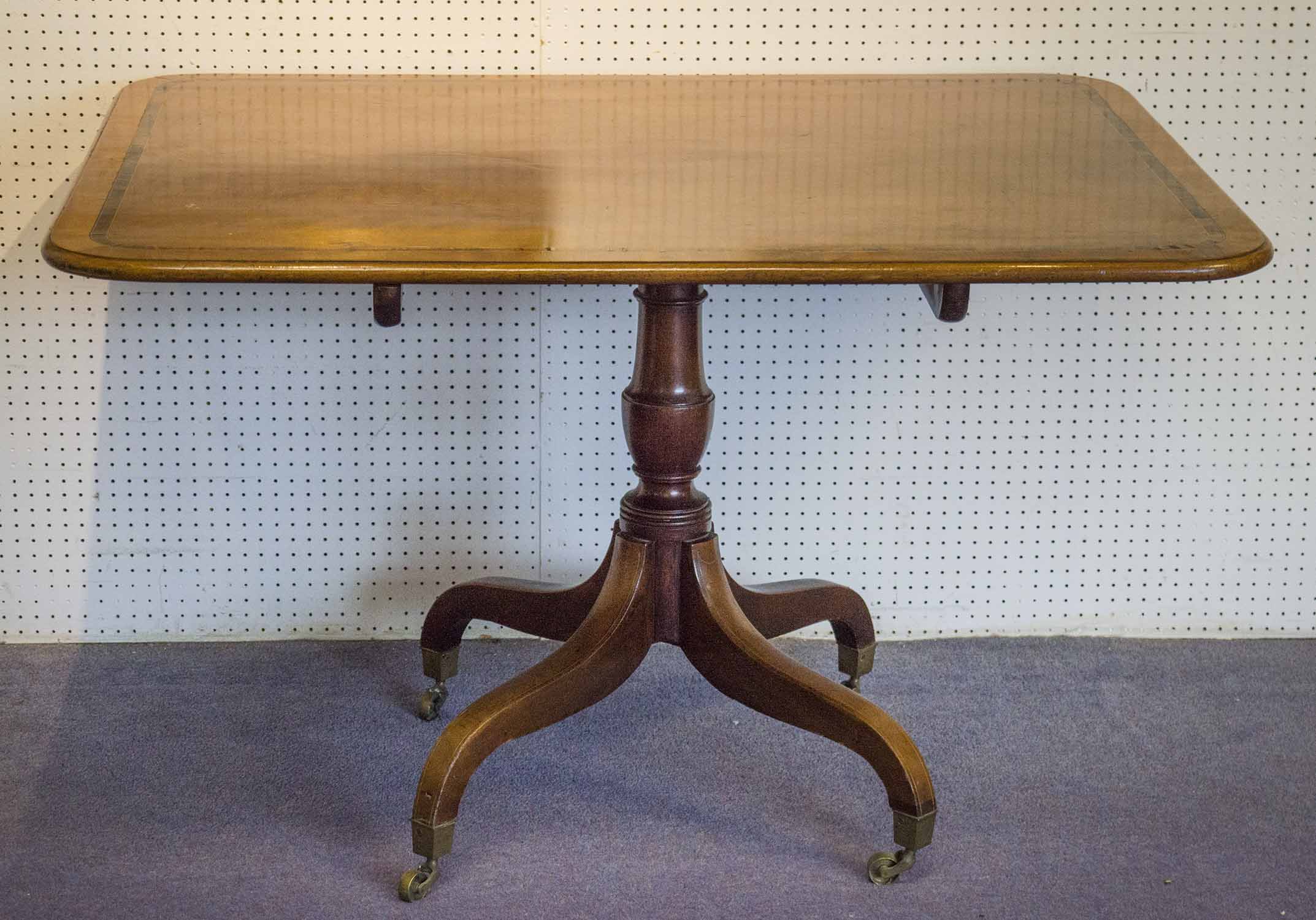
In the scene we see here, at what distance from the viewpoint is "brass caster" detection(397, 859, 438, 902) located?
1.74 metres

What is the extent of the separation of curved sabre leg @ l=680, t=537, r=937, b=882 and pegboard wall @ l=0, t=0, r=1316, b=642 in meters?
0.48

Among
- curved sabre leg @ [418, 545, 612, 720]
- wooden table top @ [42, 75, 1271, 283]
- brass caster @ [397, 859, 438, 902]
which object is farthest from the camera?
curved sabre leg @ [418, 545, 612, 720]

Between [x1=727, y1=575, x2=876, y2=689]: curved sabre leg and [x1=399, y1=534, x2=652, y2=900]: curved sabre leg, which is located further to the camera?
[x1=727, y1=575, x2=876, y2=689]: curved sabre leg

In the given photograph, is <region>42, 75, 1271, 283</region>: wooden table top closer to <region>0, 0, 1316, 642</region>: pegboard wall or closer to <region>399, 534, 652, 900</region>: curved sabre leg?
<region>0, 0, 1316, 642</region>: pegboard wall

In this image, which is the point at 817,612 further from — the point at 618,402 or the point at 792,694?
the point at 618,402

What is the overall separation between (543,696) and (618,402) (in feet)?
2.11

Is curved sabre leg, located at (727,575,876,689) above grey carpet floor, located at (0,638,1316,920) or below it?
above

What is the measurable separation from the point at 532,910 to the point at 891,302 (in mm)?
1146

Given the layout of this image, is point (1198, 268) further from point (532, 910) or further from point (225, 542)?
point (225, 542)

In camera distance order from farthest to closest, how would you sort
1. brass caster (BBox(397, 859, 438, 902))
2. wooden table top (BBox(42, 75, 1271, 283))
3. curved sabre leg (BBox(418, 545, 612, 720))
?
1. curved sabre leg (BBox(418, 545, 612, 720))
2. brass caster (BBox(397, 859, 438, 902))
3. wooden table top (BBox(42, 75, 1271, 283))

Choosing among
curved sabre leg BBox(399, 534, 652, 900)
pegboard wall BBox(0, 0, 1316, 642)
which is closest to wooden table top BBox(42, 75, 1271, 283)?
pegboard wall BBox(0, 0, 1316, 642)

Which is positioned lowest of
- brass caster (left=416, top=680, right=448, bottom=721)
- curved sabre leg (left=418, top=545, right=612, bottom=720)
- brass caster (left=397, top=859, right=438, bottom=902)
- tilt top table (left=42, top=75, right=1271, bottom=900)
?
brass caster (left=416, top=680, right=448, bottom=721)

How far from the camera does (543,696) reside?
190cm

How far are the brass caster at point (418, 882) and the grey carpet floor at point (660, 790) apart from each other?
20 millimetres
